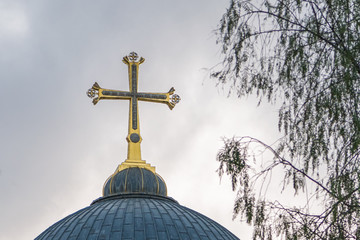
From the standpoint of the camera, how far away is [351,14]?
11.2m

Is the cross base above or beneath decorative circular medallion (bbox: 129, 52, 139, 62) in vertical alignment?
beneath

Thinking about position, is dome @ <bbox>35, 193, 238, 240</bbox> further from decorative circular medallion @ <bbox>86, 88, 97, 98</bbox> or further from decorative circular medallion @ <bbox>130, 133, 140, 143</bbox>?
decorative circular medallion @ <bbox>86, 88, 97, 98</bbox>

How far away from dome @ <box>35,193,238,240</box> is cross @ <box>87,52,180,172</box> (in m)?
3.64

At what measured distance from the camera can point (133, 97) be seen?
34094mm

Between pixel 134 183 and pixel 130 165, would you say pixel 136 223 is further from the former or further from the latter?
pixel 130 165

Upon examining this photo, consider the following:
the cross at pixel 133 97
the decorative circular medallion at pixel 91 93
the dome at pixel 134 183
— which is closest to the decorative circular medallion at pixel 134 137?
the cross at pixel 133 97

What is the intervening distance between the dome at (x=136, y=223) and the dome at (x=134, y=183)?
0.97 meters

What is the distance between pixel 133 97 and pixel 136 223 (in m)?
8.86

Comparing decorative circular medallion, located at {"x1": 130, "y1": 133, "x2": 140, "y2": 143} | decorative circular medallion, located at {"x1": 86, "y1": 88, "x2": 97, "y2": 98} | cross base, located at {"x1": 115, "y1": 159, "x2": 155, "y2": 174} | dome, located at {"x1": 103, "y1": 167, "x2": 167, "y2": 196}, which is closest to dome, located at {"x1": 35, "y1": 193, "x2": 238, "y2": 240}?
dome, located at {"x1": 103, "y1": 167, "x2": 167, "y2": 196}

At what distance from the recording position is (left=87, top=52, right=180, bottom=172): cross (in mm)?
33438

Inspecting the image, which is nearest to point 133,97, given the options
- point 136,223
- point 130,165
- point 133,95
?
point 133,95

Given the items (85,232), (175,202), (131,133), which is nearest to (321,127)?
(85,232)

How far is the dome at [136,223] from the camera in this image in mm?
26469

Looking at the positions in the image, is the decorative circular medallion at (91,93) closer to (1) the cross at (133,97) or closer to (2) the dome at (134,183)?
(1) the cross at (133,97)
